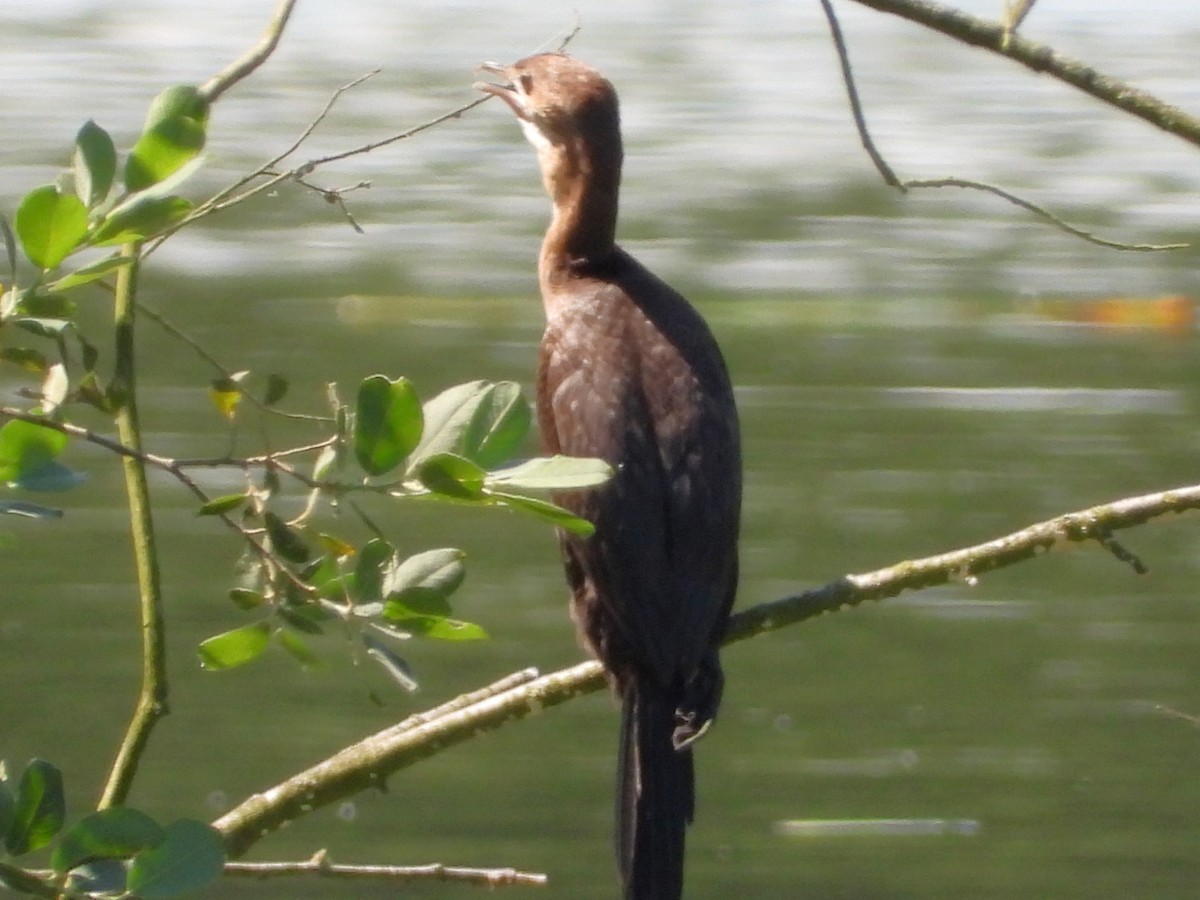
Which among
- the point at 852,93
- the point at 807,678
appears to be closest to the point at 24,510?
the point at 852,93

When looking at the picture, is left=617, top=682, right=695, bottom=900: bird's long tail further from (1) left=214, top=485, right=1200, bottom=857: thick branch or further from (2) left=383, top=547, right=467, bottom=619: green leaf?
(2) left=383, top=547, right=467, bottom=619: green leaf

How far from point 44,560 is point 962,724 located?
74.6 inches

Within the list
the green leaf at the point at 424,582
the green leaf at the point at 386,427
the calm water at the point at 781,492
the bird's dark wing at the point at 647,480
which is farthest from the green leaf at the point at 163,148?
the calm water at the point at 781,492

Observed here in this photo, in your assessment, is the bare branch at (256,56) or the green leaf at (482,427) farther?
the bare branch at (256,56)

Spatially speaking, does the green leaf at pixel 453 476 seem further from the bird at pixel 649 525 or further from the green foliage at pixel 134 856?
the bird at pixel 649 525

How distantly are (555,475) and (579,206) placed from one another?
1.91m

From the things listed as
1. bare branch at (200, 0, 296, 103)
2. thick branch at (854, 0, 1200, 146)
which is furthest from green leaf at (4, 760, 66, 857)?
thick branch at (854, 0, 1200, 146)

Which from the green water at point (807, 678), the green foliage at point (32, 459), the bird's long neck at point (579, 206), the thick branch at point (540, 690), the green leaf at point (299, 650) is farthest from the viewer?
the green water at point (807, 678)

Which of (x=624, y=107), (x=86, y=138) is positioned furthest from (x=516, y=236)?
(x=86, y=138)

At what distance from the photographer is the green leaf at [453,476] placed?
→ 1266 mm

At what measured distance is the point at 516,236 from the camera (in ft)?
23.9

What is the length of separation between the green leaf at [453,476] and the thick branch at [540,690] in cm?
49

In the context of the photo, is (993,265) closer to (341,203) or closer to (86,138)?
(341,203)

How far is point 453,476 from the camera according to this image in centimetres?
127
